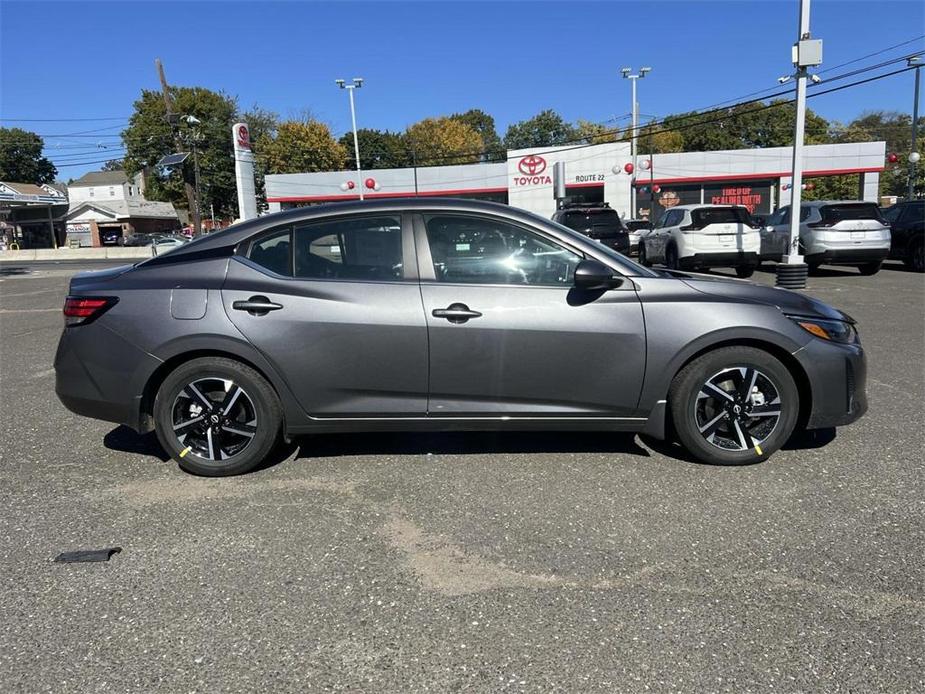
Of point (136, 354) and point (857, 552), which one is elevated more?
point (136, 354)

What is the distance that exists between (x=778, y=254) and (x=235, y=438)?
48.4ft

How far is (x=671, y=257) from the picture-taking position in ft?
49.1

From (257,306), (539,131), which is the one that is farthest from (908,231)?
(539,131)

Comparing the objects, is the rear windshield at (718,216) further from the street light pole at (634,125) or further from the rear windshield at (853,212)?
the street light pole at (634,125)

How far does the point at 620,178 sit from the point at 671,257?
30249mm

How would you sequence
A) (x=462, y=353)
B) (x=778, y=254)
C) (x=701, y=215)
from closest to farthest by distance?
(x=462, y=353) < (x=701, y=215) < (x=778, y=254)

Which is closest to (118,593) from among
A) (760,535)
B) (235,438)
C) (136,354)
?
(235,438)

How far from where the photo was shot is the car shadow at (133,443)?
4457 millimetres

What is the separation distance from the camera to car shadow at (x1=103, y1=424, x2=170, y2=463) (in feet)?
14.6

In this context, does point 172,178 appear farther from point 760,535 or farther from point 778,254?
point 760,535

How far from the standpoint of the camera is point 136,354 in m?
3.83

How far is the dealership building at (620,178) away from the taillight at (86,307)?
40.7m

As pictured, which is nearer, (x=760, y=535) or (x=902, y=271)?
(x=760, y=535)

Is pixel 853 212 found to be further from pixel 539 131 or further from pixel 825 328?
pixel 539 131
